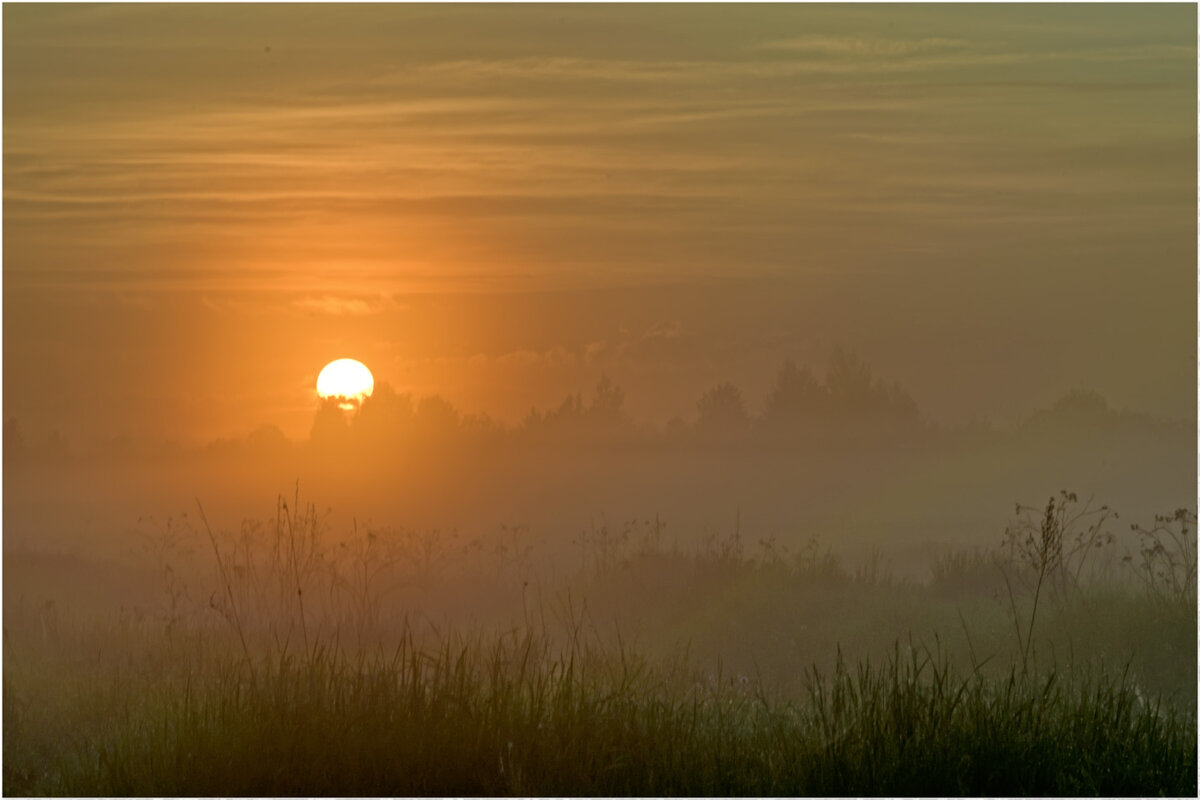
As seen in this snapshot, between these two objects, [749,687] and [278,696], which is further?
[749,687]

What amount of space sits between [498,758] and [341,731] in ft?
2.40

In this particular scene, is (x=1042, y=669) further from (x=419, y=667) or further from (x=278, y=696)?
(x=278, y=696)

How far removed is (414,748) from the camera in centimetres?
553

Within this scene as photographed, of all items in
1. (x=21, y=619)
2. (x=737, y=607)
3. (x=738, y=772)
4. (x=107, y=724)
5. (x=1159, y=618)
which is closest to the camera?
(x=738, y=772)

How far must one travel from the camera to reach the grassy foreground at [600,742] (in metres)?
5.36

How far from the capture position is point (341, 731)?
5602 millimetres

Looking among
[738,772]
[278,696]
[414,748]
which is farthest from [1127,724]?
[278,696]

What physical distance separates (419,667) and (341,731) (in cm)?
47

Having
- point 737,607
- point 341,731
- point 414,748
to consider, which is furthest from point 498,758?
point 737,607

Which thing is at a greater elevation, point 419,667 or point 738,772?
point 419,667

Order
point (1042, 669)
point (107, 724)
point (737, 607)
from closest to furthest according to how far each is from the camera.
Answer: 1. point (107, 724)
2. point (1042, 669)
3. point (737, 607)

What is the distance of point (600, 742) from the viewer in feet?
18.3

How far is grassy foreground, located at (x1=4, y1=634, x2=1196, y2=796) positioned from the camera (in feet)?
17.6

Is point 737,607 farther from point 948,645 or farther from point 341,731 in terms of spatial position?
point 341,731
